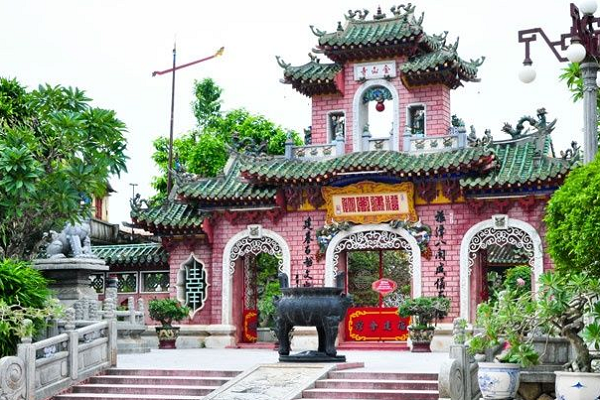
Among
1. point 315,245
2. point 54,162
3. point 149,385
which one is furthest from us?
point 315,245

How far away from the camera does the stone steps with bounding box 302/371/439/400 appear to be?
12469 mm

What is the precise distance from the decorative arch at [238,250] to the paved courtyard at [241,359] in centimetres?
120

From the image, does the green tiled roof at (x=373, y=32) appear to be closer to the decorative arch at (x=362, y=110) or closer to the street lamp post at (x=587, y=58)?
the decorative arch at (x=362, y=110)

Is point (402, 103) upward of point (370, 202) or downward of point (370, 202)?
upward

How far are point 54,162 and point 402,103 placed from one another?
7.08 meters

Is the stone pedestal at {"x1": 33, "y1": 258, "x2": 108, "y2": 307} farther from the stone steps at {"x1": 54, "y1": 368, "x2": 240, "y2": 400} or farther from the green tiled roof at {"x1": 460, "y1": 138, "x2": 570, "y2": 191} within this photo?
the green tiled roof at {"x1": 460, "y1": 138, "x2": 570, "y2": 191}

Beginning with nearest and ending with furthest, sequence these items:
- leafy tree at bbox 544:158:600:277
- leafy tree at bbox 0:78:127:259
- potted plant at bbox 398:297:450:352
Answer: leafy tree at bbox 544:158:600:277 < leafy tree at bbox 0:78:127:259 < potted plant at bbox 398:297:450:352

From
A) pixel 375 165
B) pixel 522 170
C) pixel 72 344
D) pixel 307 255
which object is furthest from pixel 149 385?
pixel 522 170

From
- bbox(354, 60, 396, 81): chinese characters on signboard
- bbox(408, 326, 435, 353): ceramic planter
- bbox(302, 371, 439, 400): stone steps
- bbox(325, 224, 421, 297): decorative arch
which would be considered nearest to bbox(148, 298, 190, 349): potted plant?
bbox(325, 224, 421, 297): decorative arch

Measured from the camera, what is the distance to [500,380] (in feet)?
34.5

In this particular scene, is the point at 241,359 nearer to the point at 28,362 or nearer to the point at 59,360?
the point at 59,360

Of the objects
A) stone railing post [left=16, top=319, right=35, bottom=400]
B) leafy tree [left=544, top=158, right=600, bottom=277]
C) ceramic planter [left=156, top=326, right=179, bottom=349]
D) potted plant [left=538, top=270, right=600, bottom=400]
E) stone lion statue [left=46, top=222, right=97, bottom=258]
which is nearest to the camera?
potted plant [left=538, top=270, right=600, bottom=400]

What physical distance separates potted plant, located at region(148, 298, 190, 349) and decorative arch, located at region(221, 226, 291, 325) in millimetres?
792

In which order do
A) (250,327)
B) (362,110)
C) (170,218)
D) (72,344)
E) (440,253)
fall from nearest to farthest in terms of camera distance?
(72,344) < (440,253) < (362,110) < (170,218) < (250,327)
